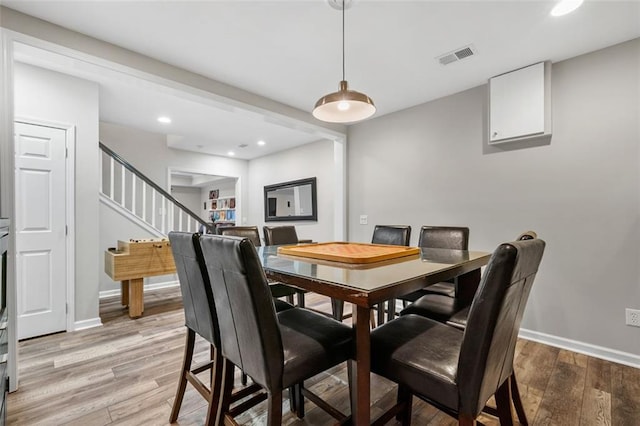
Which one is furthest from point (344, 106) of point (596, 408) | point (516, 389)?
point (596, 408)

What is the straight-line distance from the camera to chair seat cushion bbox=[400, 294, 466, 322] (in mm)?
1704

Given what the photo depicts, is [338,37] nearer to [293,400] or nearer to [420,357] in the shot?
[420,357]

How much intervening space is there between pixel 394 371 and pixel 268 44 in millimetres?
2393

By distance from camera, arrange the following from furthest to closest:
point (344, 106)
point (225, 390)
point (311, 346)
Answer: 1. point (344, 106)
2. point (225, 390)
3. point (311, 346)

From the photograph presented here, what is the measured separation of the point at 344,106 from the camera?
2.03m

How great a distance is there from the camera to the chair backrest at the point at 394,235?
103 inches

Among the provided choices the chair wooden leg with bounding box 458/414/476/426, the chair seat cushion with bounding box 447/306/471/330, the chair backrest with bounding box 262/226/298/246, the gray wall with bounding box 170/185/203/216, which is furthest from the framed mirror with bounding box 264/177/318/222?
the gray wall with bounding box 170/185/203/216

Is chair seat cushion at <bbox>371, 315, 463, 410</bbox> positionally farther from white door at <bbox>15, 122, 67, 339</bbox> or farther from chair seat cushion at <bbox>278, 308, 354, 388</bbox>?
white door at <bbox>15, 122, 67, 339</bbox>

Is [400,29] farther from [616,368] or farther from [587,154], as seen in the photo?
[616,368]

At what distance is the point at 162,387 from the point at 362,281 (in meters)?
1.71

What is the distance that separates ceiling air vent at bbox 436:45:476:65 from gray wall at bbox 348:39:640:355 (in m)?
0.69

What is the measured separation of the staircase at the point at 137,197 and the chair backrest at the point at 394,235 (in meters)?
3.39

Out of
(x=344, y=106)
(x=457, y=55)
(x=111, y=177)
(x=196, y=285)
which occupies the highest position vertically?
(x=457, y=55)

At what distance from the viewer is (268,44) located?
7.56 feet
